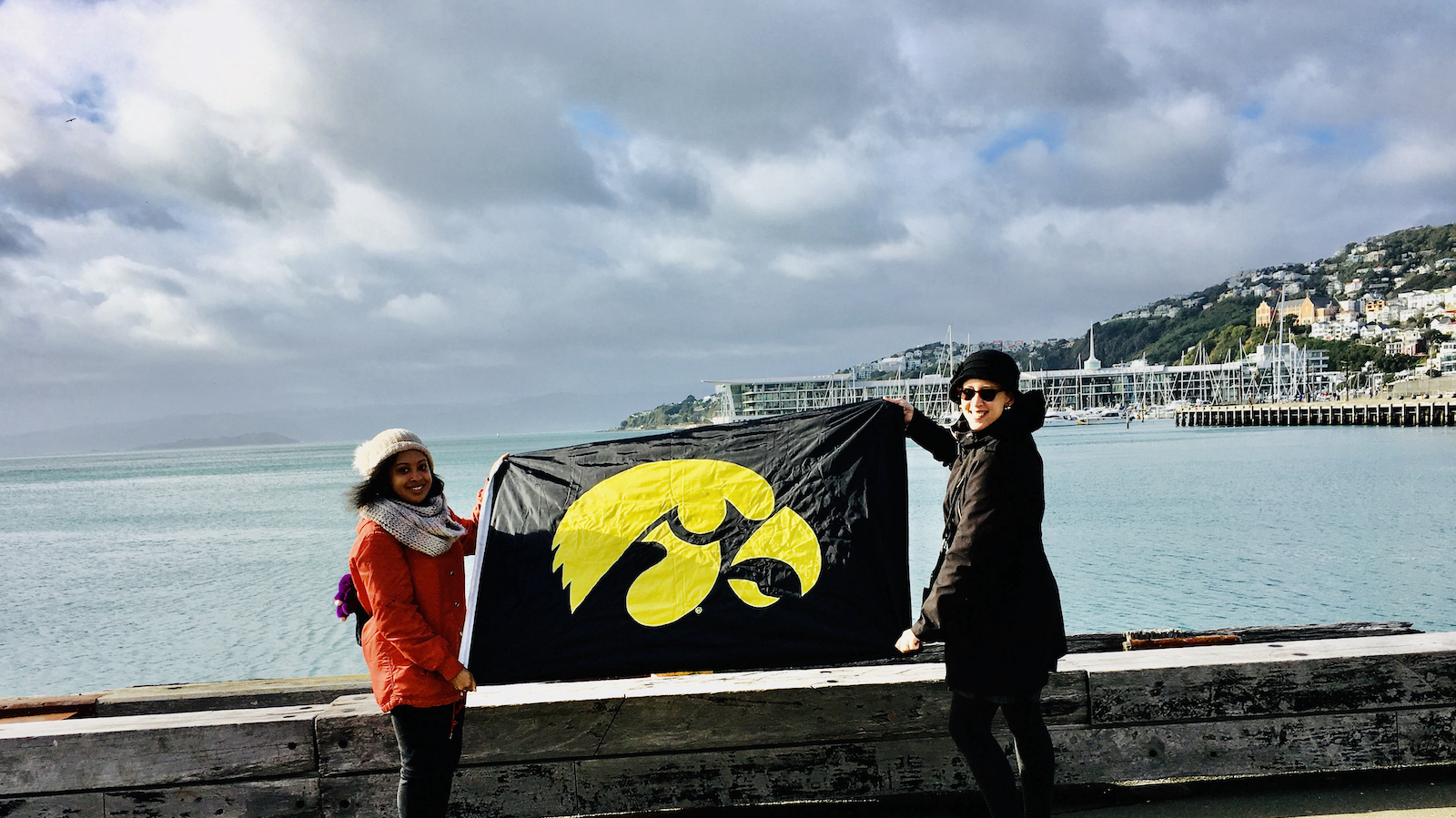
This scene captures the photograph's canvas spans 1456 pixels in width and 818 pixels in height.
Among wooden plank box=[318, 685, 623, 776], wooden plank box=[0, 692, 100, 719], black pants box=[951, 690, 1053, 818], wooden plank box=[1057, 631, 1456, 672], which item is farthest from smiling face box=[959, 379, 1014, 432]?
wooden plank box=[0, 692, 100, 719]

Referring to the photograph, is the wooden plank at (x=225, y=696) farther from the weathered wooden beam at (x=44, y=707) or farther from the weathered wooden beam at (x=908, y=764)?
the weathered wooden beam at (x=908, y=764)

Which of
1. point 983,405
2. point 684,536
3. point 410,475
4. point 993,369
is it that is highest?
point 993,369

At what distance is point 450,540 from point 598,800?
126 centimetres

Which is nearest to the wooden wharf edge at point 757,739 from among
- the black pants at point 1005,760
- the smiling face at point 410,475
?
the black pants at point 1005,760

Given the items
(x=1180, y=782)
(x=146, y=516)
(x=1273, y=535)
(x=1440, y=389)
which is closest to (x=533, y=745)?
(x=1180, y=782)

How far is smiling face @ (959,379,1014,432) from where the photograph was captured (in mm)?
3023

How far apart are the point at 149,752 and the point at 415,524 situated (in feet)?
4.90

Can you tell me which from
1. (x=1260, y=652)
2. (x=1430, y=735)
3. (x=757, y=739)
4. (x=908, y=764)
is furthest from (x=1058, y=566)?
(x=757, y=739)

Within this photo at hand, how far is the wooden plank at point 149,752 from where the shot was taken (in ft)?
10.9

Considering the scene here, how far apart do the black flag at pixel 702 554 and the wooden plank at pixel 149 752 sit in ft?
2.50

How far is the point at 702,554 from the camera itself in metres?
3.86

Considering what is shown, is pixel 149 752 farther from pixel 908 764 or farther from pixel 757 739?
pixel 908 764

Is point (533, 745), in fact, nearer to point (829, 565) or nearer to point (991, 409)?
point (829, 565)

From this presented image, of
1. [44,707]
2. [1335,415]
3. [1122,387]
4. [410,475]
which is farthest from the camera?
[1122,387]
